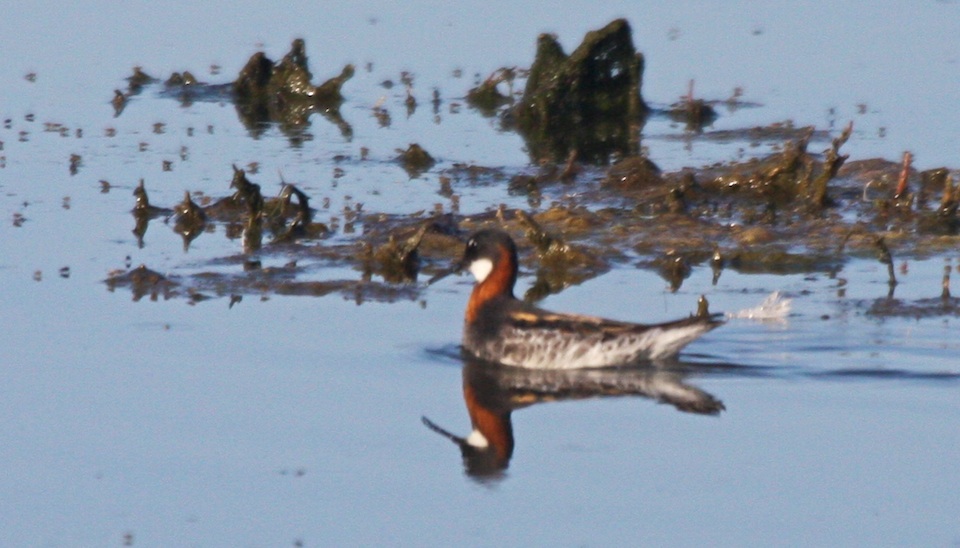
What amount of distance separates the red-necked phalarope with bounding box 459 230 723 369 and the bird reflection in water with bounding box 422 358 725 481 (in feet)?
0.35

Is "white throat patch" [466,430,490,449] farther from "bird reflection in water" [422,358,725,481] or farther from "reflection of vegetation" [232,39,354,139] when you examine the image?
"reflection of vegetation" [232,39,354,139]

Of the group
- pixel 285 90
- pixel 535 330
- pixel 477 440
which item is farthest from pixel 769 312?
pixel 285 90

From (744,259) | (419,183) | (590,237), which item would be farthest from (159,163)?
(744,259)

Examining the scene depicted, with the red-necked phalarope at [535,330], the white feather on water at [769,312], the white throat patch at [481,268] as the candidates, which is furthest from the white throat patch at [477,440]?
the white feather on water at [769,312]

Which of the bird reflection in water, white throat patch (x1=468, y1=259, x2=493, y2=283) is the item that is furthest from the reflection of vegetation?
the bird reflection in water

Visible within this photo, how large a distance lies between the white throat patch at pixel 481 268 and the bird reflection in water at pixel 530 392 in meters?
0.89

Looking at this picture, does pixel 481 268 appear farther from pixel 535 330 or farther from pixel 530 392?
pixel 530 392

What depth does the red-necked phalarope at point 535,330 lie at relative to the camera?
534 inches

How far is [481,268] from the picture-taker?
48.7ft

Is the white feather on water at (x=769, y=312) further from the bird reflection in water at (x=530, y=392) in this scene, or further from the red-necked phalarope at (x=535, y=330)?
the bird reflection in water at (x=530, y=392)

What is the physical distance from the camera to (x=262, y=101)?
24.2 m

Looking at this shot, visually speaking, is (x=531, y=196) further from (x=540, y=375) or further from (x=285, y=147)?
(x=540, y=375)

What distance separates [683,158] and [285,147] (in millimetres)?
4498

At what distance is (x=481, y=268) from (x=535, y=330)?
3.39ft
